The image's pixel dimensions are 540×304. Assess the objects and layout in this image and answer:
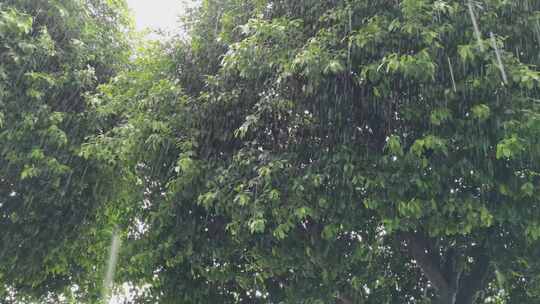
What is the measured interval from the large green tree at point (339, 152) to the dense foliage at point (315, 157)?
21mm

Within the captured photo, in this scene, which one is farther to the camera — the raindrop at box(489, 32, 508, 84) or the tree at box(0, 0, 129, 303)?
the tree at box(0, 0, 129, 303)

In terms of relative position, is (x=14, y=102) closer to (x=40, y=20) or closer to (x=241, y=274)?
(x=40, y=20)

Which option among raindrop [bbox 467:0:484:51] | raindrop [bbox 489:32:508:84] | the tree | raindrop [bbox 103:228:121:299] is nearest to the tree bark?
raindrop [bbox 489:32:508:84]

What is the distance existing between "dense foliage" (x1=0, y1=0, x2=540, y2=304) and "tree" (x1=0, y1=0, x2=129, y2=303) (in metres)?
0.04

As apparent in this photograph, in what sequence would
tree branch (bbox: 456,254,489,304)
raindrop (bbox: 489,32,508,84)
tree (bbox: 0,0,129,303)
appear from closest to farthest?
1. raindrop (bbox: 489,32,508,84)
2. tree branch (bbox: 456,254,489,304)
3. tree (bbox: 0,0,129,303)

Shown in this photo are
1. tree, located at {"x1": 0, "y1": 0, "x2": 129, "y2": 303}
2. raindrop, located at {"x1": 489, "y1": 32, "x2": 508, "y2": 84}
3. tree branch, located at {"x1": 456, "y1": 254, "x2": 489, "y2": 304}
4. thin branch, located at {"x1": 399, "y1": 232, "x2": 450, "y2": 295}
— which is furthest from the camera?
tree, located at {"x1": 0, "y1": 0, "x2": 129, "y2": 303}

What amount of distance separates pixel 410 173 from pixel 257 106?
1.78 m

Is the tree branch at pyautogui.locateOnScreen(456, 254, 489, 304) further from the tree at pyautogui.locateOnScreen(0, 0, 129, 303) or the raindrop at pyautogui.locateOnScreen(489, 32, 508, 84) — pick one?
the tree at pyautogui.locateOnScreen(0, 0, 129, 303)

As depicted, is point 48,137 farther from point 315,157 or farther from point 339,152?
point 339,152

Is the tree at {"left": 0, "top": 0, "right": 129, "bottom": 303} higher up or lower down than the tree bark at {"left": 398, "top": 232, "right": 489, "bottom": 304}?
higher up

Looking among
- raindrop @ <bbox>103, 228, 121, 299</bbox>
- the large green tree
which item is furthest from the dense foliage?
raindrop @ <bbox>103, 228, 121, 299</bbox>

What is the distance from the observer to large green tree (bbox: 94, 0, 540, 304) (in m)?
Result: 4.61

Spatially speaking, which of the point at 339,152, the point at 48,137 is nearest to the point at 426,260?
the point at 339,152

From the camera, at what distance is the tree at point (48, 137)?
6.49 m
